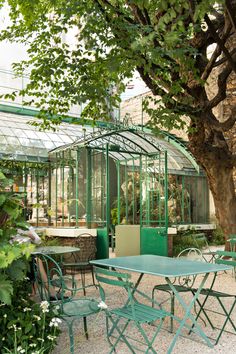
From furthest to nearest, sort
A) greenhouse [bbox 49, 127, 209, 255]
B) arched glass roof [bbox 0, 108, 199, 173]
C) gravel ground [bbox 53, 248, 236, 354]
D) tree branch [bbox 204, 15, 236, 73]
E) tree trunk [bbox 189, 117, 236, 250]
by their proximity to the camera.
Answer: arched glass roof [bbox 0, 108, 199, 173] → greenhouse [bbox 49, 127, 209, 255] → tree trunk [bbox 189, 117, 236, 250] → tree branch [bbox 204, 15, 236, 73] → gravel ground [bbox 53, 248, 236, 354]

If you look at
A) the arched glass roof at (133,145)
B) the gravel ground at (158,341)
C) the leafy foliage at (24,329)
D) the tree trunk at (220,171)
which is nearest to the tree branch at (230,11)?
the tree trunk at (220,171)

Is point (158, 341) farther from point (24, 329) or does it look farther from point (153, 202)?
point (153, 202)

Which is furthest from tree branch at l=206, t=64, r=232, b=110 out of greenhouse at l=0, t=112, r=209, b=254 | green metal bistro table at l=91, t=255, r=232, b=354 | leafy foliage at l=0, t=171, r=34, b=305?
leafy foliage at l=0, t=171, r=34, b=305

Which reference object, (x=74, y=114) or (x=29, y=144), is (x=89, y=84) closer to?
(x=29, y=144)

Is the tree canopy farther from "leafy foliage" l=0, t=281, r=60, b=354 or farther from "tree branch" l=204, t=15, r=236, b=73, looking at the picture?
"leafy foliage" l=0, t=281, r=60, b=354

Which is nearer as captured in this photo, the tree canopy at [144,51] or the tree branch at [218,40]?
the tree canopy at [144,51]

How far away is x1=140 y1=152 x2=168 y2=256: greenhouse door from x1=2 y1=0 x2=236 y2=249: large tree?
4.95ft

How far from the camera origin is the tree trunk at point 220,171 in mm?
8555

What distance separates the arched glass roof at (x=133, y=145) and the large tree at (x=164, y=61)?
2.50ft

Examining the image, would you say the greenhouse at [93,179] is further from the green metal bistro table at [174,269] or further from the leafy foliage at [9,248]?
the leafy foliage at [9,248]

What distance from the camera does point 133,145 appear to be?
11.4 metres

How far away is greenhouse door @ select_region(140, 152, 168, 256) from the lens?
Answer: 970 cm

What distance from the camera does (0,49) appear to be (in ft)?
54.9

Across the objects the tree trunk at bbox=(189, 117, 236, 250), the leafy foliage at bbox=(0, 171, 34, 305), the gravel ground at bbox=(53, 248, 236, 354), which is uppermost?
the tree trunk at bbox=(189, 117, 236, 250)
